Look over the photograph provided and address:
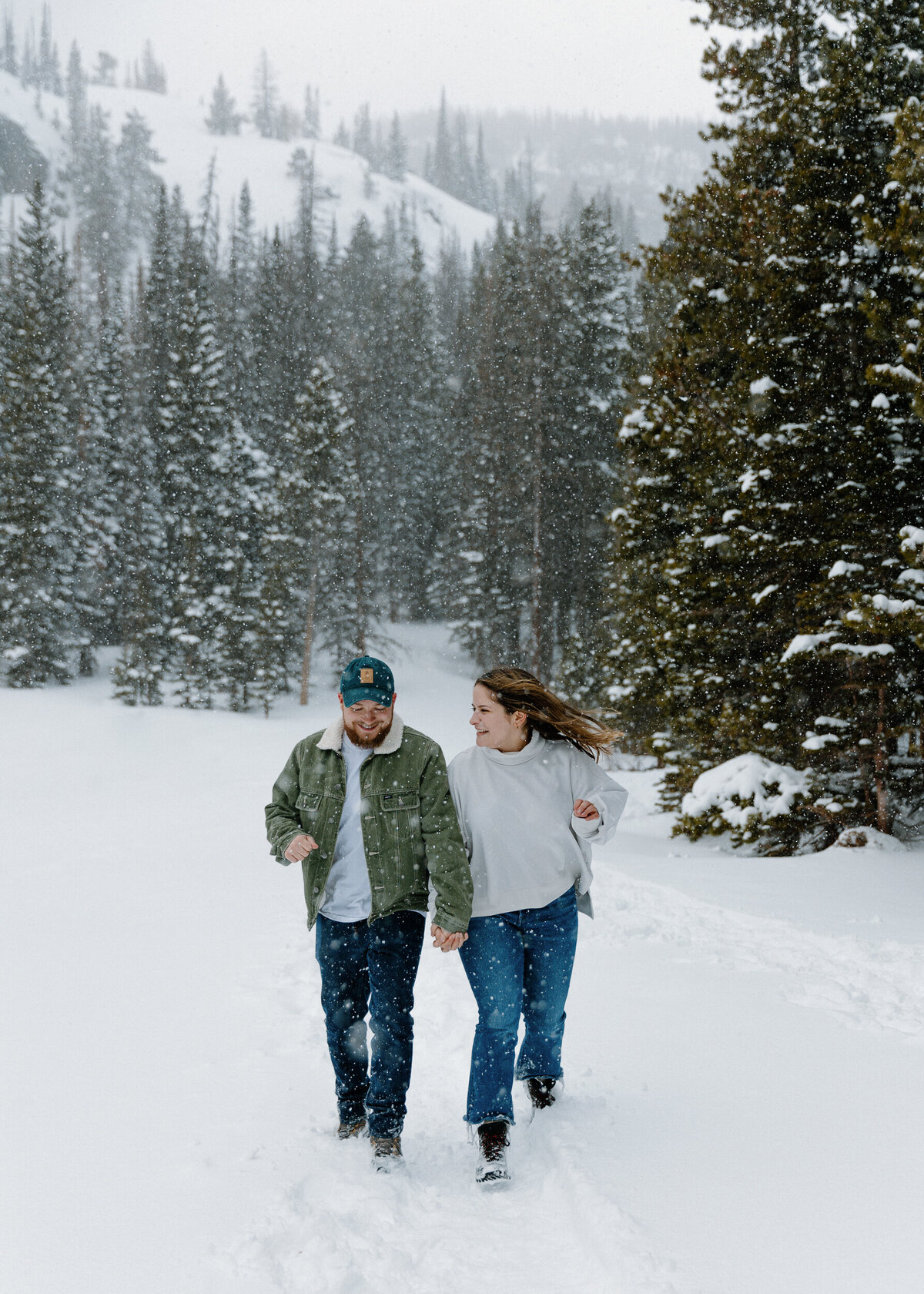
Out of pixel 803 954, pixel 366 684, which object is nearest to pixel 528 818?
pixel 366 684

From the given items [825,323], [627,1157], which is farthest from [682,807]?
[627,1157]

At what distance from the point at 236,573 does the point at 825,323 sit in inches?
1020

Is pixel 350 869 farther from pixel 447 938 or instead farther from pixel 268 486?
pixel 268 486

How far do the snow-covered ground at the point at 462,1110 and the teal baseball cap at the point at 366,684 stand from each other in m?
1.80

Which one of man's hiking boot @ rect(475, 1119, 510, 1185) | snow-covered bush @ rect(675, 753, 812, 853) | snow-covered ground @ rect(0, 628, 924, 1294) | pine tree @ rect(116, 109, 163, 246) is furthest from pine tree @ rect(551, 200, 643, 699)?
pine tree @ rect(116, 109, 163, 246)

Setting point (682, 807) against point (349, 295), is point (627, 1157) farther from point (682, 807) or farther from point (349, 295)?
point (349, 295)

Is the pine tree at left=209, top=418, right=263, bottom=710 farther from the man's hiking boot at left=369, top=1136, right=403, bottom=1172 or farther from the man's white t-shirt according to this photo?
the man's hiking boot at left=369, top=1136, right=403, bottom=1172

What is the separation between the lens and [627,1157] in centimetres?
345

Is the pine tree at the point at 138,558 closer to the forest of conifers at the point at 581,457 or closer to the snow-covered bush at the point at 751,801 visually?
the forest of conifers at the point at 581,457

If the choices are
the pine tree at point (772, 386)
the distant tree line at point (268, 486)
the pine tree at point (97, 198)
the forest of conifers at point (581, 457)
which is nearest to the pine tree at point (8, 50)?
the pine tree at point (97, 198)

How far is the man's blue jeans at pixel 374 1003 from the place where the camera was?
11.4 feet

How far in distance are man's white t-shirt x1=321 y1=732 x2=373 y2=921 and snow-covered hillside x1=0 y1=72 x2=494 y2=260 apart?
102325mm

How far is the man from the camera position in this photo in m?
3.46

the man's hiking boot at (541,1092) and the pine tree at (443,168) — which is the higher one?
the pine tree at (443,168)
